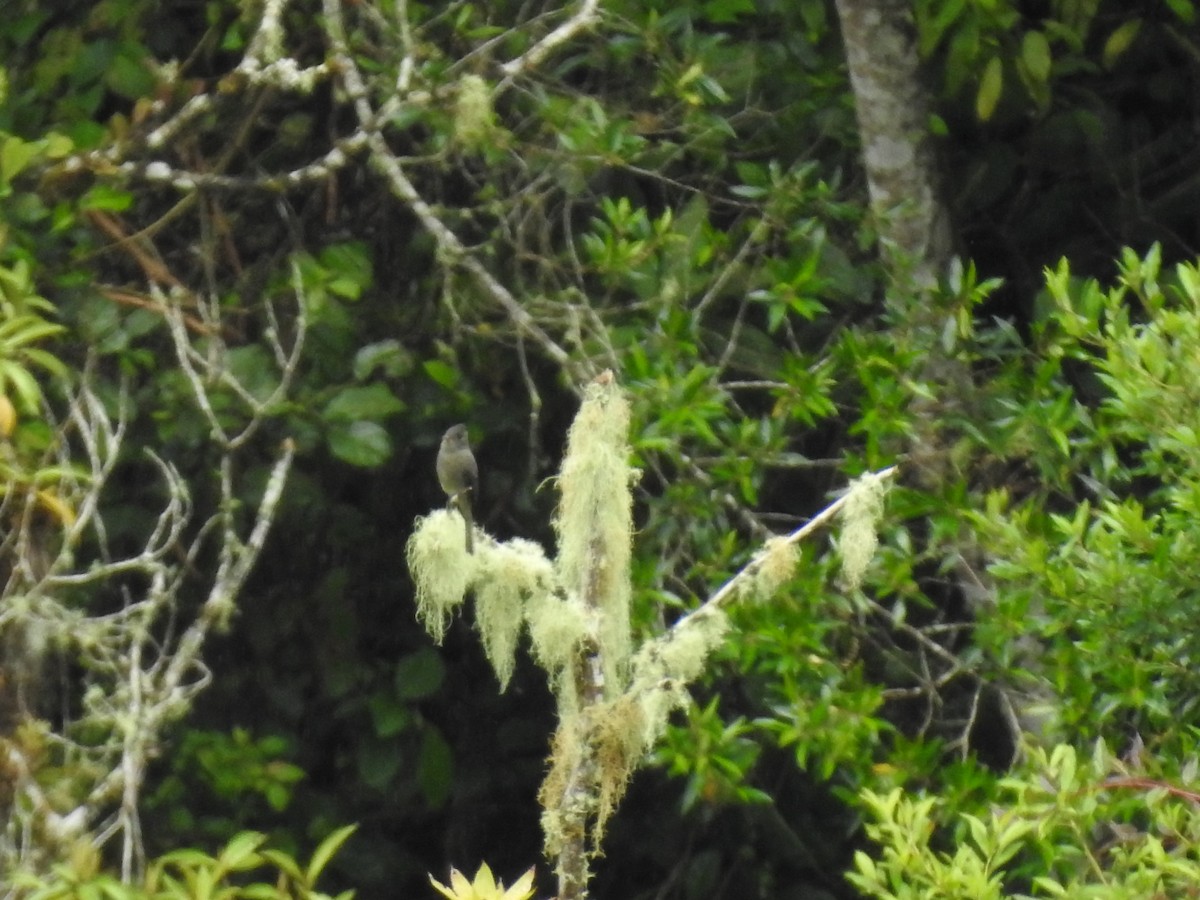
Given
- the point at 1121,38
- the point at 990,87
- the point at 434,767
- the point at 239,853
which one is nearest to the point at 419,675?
the point at 434,767

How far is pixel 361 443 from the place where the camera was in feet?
14.1

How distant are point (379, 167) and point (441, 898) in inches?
92.7

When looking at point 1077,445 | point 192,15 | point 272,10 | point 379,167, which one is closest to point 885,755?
point 1077,445

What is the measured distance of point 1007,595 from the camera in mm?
3699

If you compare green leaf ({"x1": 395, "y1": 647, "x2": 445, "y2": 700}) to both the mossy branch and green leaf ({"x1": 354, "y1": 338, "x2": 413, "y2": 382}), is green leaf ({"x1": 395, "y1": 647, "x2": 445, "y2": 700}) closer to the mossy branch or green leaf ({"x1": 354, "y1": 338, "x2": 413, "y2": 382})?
green leaf ({"x1": 354, "y1": 338, "x2": 413, "y2": 382})

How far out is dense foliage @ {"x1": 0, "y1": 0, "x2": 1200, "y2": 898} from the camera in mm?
3893

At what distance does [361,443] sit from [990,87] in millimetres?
1599

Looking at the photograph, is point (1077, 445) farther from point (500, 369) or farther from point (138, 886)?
point (138, 886)

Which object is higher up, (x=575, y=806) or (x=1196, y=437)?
(x=1196, y=437)

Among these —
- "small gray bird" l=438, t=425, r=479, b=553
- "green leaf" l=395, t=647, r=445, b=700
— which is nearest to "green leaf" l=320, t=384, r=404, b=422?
"small gray bird" l=438, t=425, r=479, b=553

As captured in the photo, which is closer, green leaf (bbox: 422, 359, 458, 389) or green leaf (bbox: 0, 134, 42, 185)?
green leaf (bbox: 0, 134, 42, 185)

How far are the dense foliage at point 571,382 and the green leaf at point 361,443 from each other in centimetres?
1

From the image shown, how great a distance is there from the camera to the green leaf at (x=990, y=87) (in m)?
4.17

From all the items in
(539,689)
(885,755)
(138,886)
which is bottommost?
(539,689)
